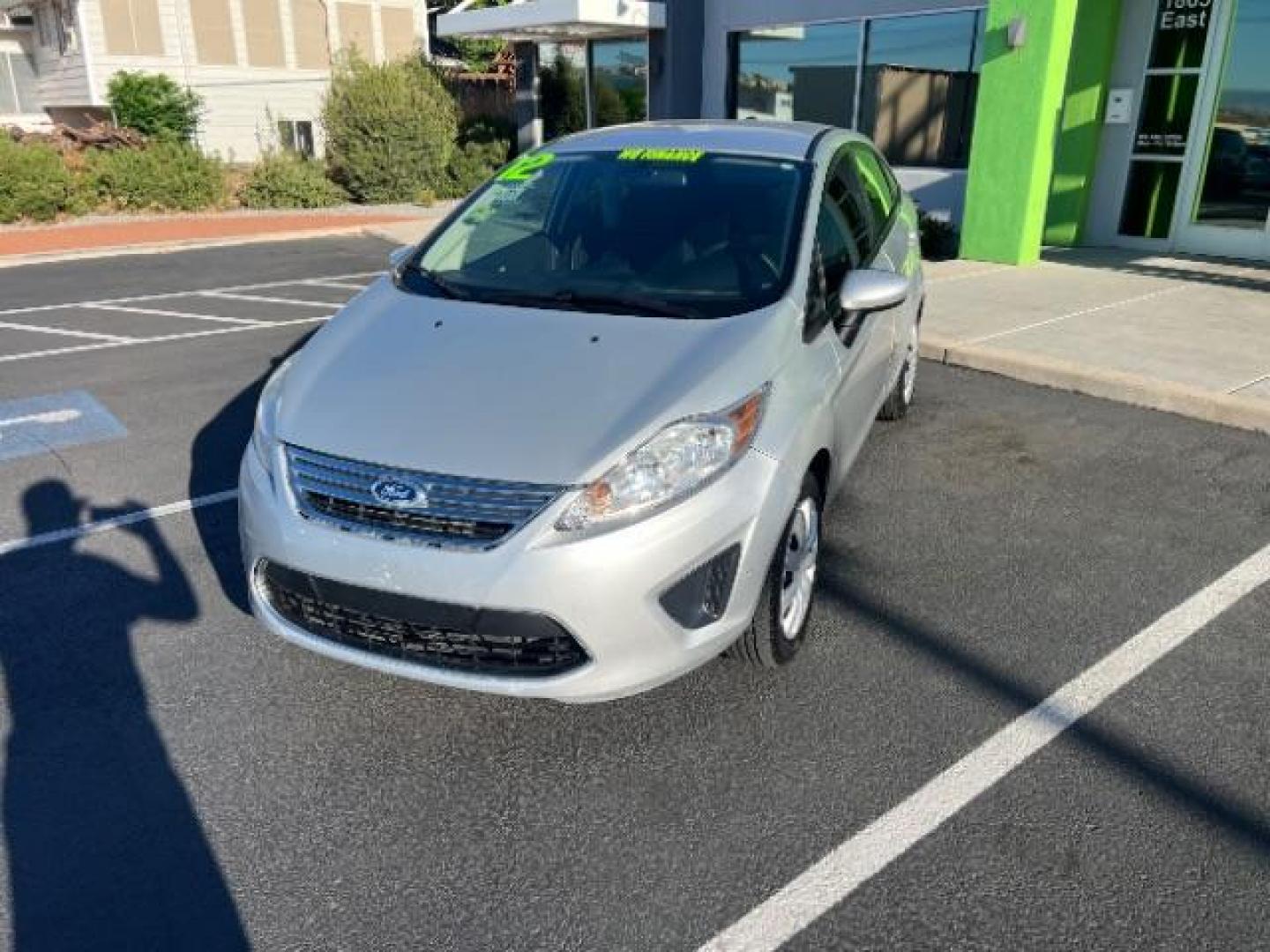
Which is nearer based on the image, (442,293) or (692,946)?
(692,946)

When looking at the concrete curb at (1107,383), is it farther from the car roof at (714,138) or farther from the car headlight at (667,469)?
the car headlight at (667,469)

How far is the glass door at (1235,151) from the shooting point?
32.9 ft

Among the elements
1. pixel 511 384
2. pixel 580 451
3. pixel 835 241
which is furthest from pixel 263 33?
pixel 580 451

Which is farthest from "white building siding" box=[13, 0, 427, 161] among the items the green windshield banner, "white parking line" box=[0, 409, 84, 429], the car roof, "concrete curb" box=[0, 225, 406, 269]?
the car roof

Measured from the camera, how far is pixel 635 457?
273 cm

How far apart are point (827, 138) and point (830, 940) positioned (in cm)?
339

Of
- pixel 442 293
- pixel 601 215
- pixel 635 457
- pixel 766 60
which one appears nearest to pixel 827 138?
pixel 601 215

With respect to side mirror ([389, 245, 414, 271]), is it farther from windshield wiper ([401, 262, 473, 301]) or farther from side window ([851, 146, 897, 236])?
side window ([851, 146, 897, 236])

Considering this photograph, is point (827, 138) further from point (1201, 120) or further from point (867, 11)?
point (867, 11)

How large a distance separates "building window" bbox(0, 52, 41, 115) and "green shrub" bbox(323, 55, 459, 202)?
19241 mm

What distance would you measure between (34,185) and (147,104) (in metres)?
13.1

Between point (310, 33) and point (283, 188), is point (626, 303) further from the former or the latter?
point (310, 33)

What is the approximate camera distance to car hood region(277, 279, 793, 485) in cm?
274

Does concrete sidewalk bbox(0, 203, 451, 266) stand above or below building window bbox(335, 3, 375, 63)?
below
